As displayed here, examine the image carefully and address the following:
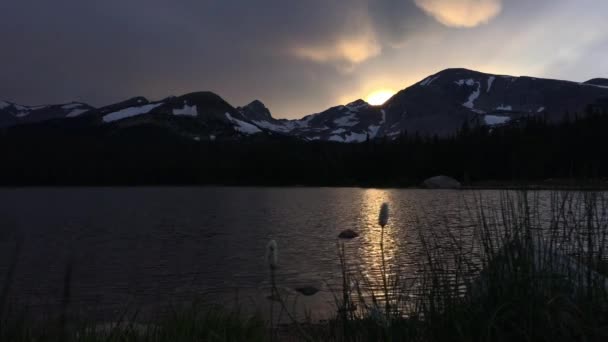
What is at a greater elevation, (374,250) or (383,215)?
(383,215)

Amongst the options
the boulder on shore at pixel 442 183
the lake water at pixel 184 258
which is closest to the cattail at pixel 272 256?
the lake water at pixel 184 258

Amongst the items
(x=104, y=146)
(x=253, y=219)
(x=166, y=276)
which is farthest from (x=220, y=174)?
(x=166, y=276)

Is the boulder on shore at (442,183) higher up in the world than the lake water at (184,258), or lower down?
higher up

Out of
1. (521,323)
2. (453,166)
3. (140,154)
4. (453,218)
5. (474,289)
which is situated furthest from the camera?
(140,154)

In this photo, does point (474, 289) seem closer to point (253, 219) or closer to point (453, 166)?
point (253, 219)

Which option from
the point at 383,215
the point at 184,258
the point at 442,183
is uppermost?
the point at 383,215

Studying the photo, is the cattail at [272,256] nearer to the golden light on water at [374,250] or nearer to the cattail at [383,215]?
the cattail at [383,215]

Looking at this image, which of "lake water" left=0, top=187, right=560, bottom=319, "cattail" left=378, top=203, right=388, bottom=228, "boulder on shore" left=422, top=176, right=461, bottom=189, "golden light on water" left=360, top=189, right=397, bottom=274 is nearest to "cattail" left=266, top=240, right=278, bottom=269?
"cattail" left=378, top=203, right=388, bottom=228

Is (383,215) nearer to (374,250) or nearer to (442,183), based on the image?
(374,250)

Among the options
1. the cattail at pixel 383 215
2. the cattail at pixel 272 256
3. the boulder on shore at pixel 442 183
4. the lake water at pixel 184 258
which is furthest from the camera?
the boulder on shore at pixel 442 183

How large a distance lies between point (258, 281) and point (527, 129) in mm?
121729

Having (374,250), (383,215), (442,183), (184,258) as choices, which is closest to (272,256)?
(383,215)

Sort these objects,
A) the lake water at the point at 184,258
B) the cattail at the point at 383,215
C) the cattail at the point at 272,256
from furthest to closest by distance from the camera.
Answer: the lake water at the point at 184,258
the cattail at the point at 383,215
the cattail at the point at 272,256

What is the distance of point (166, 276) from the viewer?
1861 centimetres
